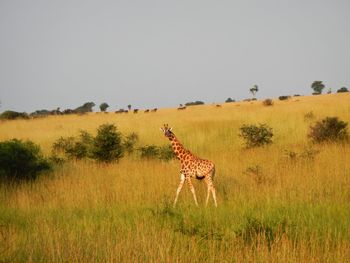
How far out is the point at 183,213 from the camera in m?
7.48

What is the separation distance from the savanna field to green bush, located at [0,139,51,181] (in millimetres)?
383

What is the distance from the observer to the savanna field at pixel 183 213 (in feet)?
17.6

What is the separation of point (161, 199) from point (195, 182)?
1.61m

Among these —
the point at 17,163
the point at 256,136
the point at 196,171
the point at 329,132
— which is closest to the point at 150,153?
the point at 256,136

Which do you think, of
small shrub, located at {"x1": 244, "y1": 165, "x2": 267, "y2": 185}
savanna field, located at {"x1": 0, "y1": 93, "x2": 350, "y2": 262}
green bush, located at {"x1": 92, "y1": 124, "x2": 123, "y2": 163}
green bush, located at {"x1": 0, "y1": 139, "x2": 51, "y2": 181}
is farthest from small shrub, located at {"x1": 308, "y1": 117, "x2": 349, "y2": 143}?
green bush, located at {"x1": 0, "y1": 139, "x2": 51, "y2": 181}

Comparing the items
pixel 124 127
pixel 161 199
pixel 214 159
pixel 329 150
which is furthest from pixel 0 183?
pixel 124 127

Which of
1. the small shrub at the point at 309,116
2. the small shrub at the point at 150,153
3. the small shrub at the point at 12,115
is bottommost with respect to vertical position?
the small shrub at the point at 150,153

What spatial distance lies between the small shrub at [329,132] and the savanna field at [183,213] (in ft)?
6.39

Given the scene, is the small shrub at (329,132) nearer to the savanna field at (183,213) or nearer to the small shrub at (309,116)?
the savanna field at (183,213)

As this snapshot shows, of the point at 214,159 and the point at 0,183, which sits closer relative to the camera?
the point at 0,183

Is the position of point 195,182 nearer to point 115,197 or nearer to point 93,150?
point 115,197

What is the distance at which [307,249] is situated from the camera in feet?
18.4

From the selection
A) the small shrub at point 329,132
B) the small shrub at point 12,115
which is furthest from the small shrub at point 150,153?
the small shrub at point 12,115

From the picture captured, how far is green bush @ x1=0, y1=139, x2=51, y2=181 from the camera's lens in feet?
38.0
